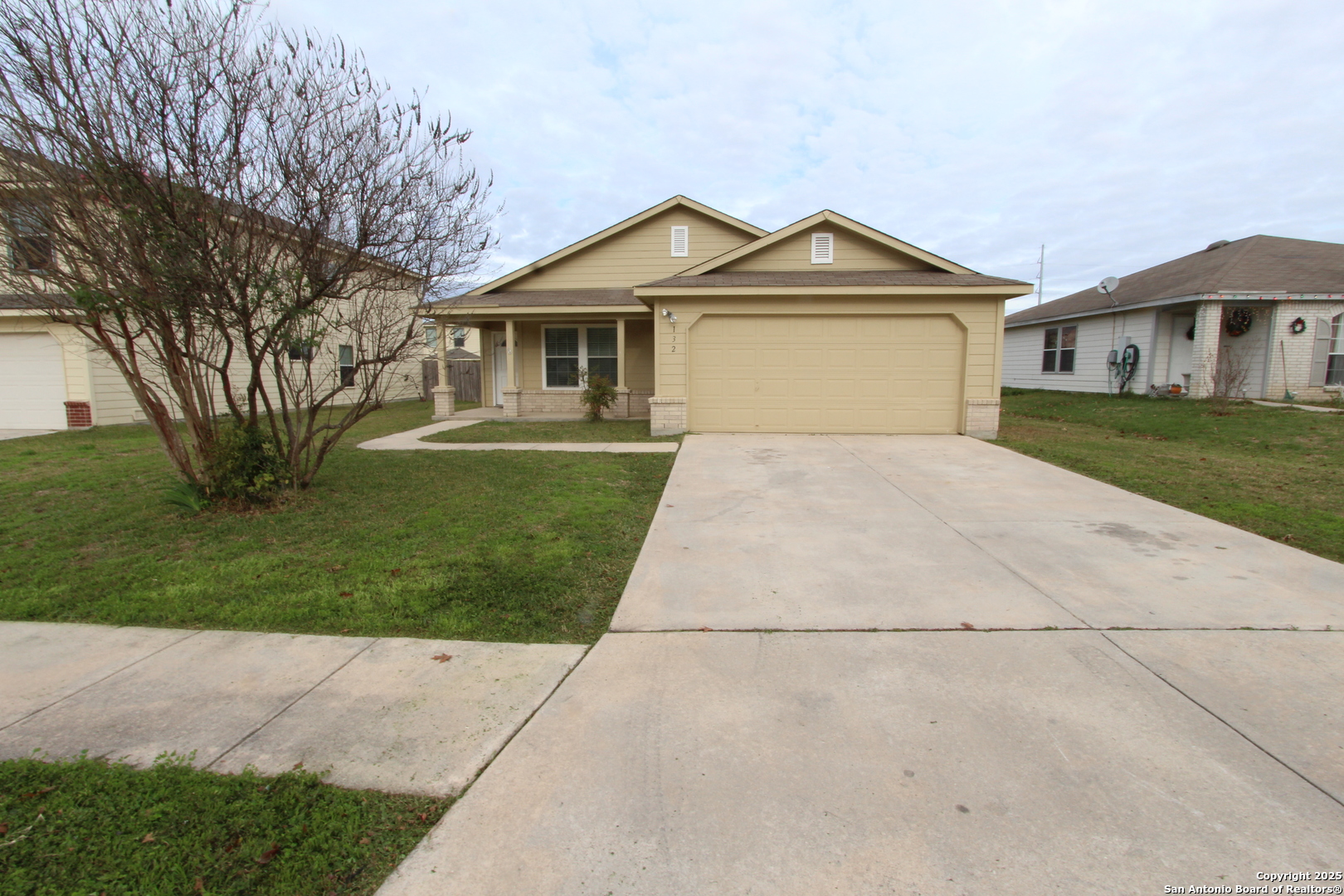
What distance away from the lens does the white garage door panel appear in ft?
48.5

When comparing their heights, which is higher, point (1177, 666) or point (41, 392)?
point (41, 392)

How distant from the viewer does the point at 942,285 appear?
11930 millimetres

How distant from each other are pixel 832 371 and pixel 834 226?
3200 millimetres

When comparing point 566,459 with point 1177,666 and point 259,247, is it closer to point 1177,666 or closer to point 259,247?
point 259,247

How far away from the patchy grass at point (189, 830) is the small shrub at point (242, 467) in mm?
4211

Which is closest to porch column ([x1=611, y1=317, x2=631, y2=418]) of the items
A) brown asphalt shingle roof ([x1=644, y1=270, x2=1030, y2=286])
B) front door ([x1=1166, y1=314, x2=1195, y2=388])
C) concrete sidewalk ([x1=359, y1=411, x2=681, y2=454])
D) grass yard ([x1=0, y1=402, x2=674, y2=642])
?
brown asphalt shingle roof ([x1=644, y1=270, x2=1030, y2=286])

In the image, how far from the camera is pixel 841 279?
12617 mm

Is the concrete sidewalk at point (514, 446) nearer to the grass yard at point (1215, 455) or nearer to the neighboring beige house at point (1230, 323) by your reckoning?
the grass yard at point (1215, 455)

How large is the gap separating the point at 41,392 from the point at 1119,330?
28.2 meters

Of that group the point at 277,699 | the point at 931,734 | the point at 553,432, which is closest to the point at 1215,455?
the point at 931,734

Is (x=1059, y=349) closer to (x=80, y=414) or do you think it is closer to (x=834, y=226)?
(x=834, y=226)

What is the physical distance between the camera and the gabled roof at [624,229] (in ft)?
53.7

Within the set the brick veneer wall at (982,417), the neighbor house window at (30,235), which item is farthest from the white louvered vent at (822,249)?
the neighbor house window at (30,235)

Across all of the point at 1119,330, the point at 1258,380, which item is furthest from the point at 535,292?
the point at 1258,380
